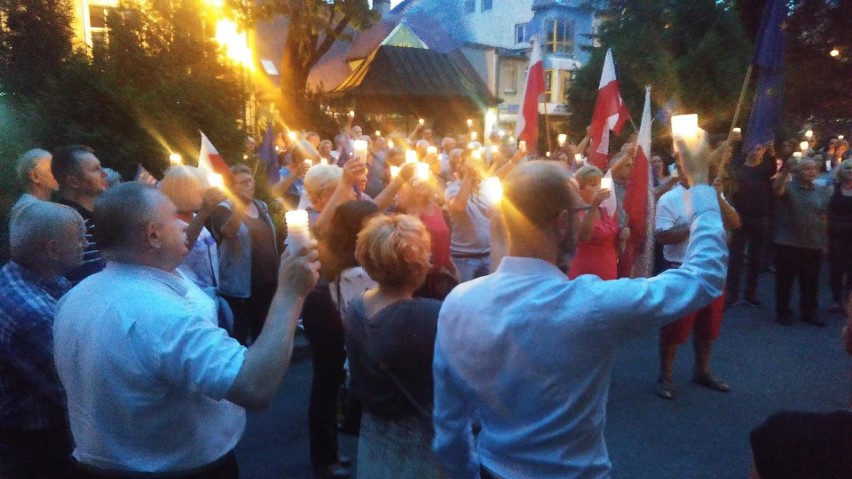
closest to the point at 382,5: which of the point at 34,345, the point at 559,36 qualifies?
the point at 559,36

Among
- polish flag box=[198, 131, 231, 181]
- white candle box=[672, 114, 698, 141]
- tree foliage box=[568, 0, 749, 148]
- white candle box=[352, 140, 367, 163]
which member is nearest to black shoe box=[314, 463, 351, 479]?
white candle box=[352, 140, 367, 163]

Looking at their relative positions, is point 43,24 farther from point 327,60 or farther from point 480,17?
point 480,17

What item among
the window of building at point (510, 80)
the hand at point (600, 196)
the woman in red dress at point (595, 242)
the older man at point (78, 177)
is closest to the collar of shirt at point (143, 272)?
the older man at point (78, 177)

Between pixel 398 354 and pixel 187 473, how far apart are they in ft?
2.92

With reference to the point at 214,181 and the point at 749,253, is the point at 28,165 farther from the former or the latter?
the point at 749,253

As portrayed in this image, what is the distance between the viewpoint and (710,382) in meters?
Answer: 5.45

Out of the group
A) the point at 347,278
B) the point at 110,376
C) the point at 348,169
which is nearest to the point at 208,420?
the point at 110,376

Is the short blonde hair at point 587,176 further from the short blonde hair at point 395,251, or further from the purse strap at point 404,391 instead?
the purse strap at point 404,391

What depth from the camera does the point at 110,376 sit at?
68.7 inches

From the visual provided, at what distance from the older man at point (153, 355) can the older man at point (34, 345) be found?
66 cm

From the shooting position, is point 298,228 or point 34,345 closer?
point 298,228

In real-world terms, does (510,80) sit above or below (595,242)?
above

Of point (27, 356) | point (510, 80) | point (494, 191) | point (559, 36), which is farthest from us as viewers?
point (559, 36)

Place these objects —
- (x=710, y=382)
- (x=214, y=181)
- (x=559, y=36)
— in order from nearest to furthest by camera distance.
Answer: (x=214, y=181) < (x=710, y=382) < (x=559, y=36)
